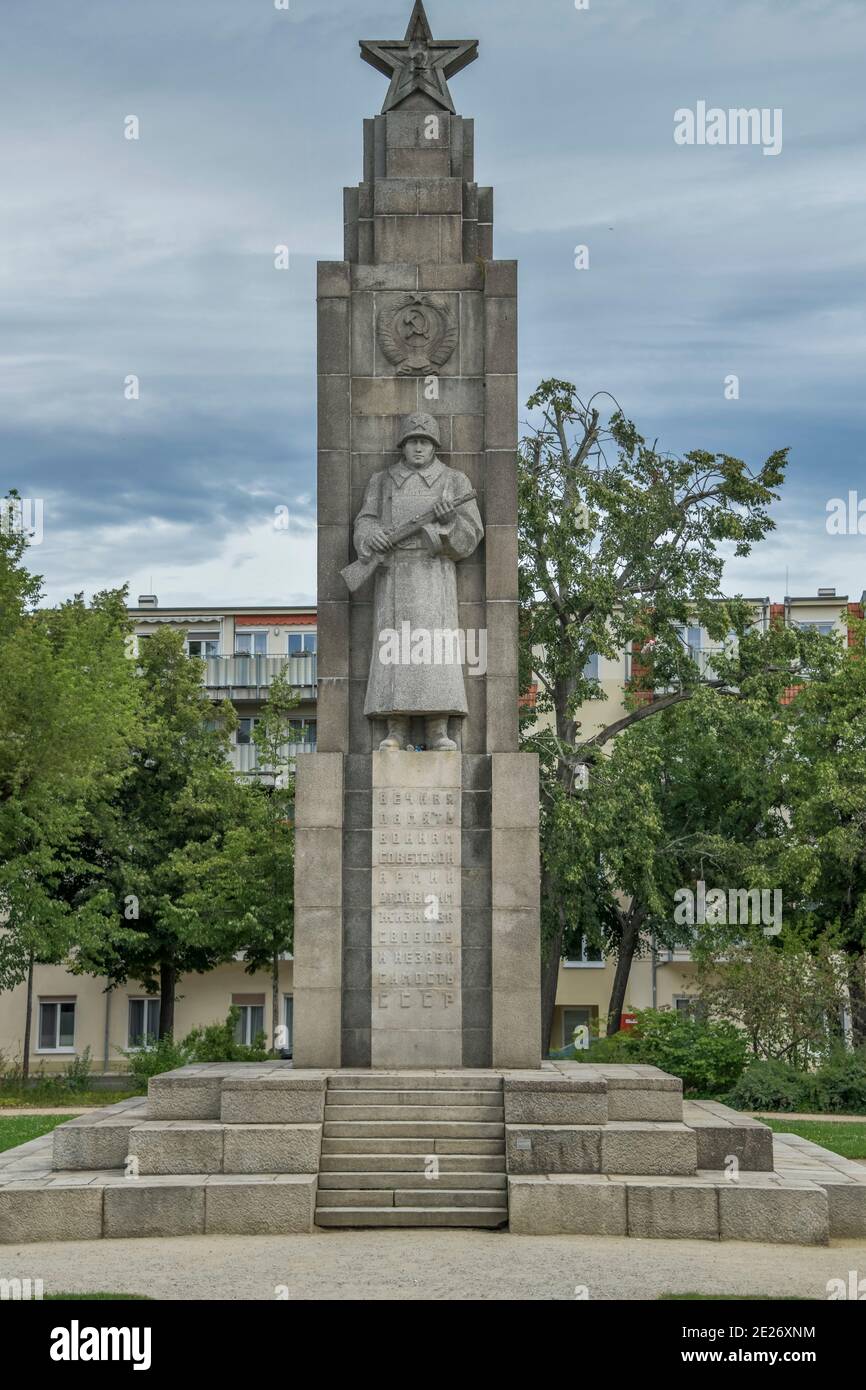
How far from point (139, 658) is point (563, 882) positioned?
15.8 m

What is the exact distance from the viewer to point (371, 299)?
691 inches

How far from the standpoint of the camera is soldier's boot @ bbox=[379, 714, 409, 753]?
16.6 meters

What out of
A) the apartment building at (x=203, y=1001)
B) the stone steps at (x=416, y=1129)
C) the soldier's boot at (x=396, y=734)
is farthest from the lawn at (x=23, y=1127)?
the apartment building at (x=203, y=1001)

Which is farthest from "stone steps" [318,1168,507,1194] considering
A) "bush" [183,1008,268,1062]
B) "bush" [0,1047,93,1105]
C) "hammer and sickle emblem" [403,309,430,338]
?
"bush" [0,1047,93,1105]

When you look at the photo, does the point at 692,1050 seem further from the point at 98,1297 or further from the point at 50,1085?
the point at 98,1297

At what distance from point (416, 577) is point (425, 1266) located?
24.1ft

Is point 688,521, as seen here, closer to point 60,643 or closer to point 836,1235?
point 60,643

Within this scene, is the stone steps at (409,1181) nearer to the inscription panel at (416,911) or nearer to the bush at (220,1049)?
the inscription panel at (416,911)

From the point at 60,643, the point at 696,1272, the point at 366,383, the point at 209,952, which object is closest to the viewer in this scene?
the point at 696,1272

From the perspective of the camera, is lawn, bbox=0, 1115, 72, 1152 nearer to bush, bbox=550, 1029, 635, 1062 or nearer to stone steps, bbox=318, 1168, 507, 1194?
stone steps, bbox=318, 1168, 507, 1194

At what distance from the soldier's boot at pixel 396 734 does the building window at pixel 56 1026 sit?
34458mm

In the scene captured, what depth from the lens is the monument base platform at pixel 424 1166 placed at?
1327 cm

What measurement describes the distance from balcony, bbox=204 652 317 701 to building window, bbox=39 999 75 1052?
1087 cm

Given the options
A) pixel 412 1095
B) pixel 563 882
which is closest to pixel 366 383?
pixel 412 1095
